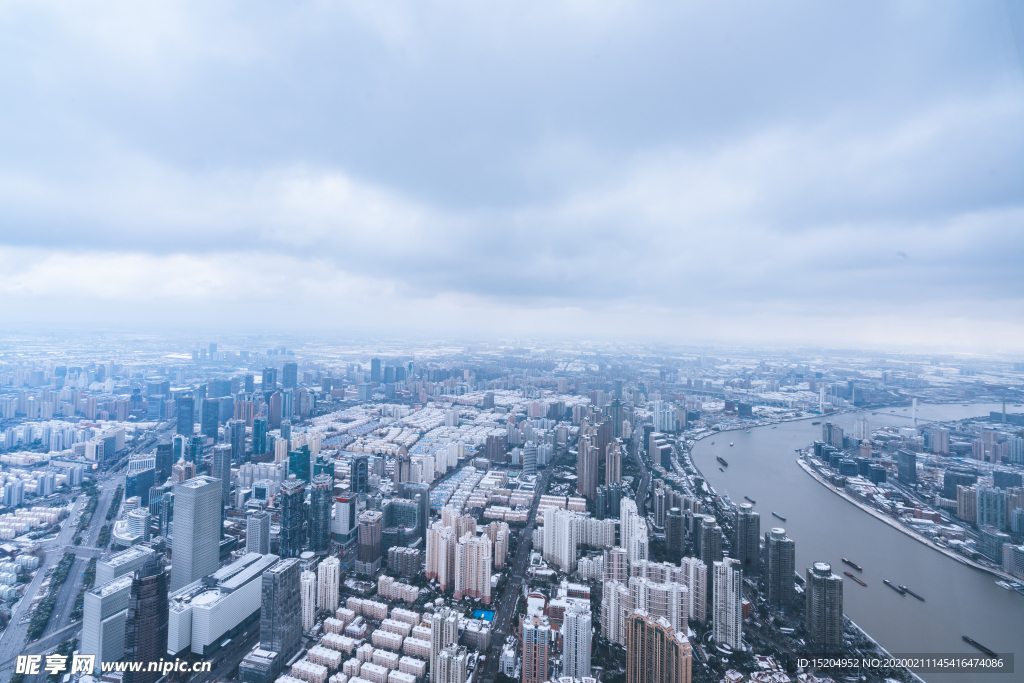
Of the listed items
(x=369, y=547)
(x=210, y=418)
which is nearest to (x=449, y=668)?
(x=369, y=547)

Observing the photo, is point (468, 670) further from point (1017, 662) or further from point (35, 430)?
point (35, 430)

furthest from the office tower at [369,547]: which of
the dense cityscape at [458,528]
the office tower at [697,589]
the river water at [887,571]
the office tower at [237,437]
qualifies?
the office tower at [237,437]

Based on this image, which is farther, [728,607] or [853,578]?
[853,578]

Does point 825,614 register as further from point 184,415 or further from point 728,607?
point 184,415

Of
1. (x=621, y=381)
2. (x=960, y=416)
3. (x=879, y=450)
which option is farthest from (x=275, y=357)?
(x=960, y=416)

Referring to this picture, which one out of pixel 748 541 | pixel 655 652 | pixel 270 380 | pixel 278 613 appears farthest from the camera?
pixel 270 380

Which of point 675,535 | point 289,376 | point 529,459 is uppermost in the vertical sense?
point 289,376

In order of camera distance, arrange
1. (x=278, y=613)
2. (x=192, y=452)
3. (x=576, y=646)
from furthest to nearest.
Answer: (x=192, y=452), (x=278, y=613), (x=576, y=646)

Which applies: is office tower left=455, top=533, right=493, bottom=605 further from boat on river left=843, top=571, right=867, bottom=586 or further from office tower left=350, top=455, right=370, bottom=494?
boat on river left=843, top=571, right=867, bottom=586

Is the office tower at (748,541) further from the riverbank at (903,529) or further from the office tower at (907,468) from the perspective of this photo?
the office tower at (907,468)
